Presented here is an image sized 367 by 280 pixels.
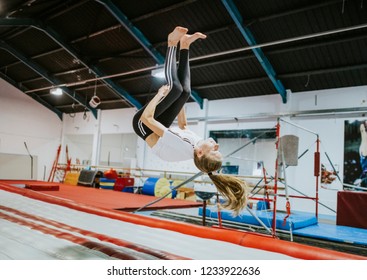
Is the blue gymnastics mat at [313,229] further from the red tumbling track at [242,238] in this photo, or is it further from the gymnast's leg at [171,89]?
the gymnast's leg at [171,89]

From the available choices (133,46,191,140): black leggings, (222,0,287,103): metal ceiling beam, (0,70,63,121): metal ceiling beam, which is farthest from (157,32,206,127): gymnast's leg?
(0,70,63,121): metal ceiling beam

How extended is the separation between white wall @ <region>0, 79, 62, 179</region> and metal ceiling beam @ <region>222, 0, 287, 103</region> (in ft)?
29.2

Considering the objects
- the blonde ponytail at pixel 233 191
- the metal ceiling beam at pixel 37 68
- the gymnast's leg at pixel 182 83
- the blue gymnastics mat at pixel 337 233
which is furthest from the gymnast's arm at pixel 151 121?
the metal ceiling beam at pixel 37 68

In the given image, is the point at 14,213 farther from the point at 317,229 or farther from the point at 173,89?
the point at 317,229

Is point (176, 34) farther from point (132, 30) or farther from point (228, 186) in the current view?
point (132, 30)

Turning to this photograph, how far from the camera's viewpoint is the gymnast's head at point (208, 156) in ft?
6.27

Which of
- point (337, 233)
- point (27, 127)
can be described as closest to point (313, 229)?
point (337, 233)

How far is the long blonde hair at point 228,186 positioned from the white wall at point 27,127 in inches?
422

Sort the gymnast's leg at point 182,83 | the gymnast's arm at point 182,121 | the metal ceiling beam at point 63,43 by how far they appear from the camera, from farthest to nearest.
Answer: the metal ceiling beam at point 63,43, the gymnast's arm at point 182,121, the gymnast's leg at point 182,83

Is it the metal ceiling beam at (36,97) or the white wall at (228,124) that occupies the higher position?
the metal ceiling beam at (36,97)

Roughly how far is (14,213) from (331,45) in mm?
5987

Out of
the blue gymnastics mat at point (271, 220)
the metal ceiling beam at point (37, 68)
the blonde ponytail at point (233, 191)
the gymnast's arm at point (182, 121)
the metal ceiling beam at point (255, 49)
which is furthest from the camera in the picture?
the metal ceiling beam at point (37, 68)

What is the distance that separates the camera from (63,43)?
835 cm
